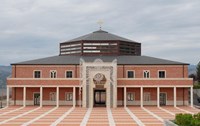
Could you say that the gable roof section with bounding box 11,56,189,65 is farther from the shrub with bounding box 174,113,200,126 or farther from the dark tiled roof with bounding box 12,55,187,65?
the shrub with bounding box 174,113,200,126

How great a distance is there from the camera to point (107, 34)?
61.1m

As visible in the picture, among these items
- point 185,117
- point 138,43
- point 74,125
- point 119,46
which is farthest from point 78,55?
point 185,117

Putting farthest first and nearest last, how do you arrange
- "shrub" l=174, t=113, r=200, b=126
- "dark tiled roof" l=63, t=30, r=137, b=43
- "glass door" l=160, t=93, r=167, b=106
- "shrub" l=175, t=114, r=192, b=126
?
"dark tiled roof" l=63, t=30, r=137, b=43 < "glass door" l=160, t=93, r=167, b=106 < "shrub" l=175, t=114, r=192, b=126 < "shrub" l=174, t=113, r=200, b=126

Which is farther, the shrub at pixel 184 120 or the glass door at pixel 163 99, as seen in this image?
the glass door at pixel 163 99

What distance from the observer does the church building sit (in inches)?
1877

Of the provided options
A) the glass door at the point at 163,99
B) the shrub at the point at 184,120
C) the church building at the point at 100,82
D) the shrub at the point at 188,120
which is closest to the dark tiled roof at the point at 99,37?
the church building at the point at 100,82

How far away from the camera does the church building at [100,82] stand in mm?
47688

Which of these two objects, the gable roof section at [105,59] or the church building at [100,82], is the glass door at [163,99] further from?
the gable roof section at [105,59]

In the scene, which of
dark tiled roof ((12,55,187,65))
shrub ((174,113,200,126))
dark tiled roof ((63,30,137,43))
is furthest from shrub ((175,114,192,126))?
dark tiled roof ((63,30,137,43))

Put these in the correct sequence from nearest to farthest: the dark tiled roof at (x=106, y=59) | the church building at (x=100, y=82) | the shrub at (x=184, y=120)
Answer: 1. the shrub at (x=184, y=120)
2. the church building at (x=100, y=82)
3. the dark tiled roof at (x=106, y=59)

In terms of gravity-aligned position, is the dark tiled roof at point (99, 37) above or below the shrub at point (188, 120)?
above

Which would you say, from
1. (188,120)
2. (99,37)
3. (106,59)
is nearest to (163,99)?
(106,59)

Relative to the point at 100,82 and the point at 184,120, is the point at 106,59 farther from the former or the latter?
the point at 184,120

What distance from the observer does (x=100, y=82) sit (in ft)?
156
